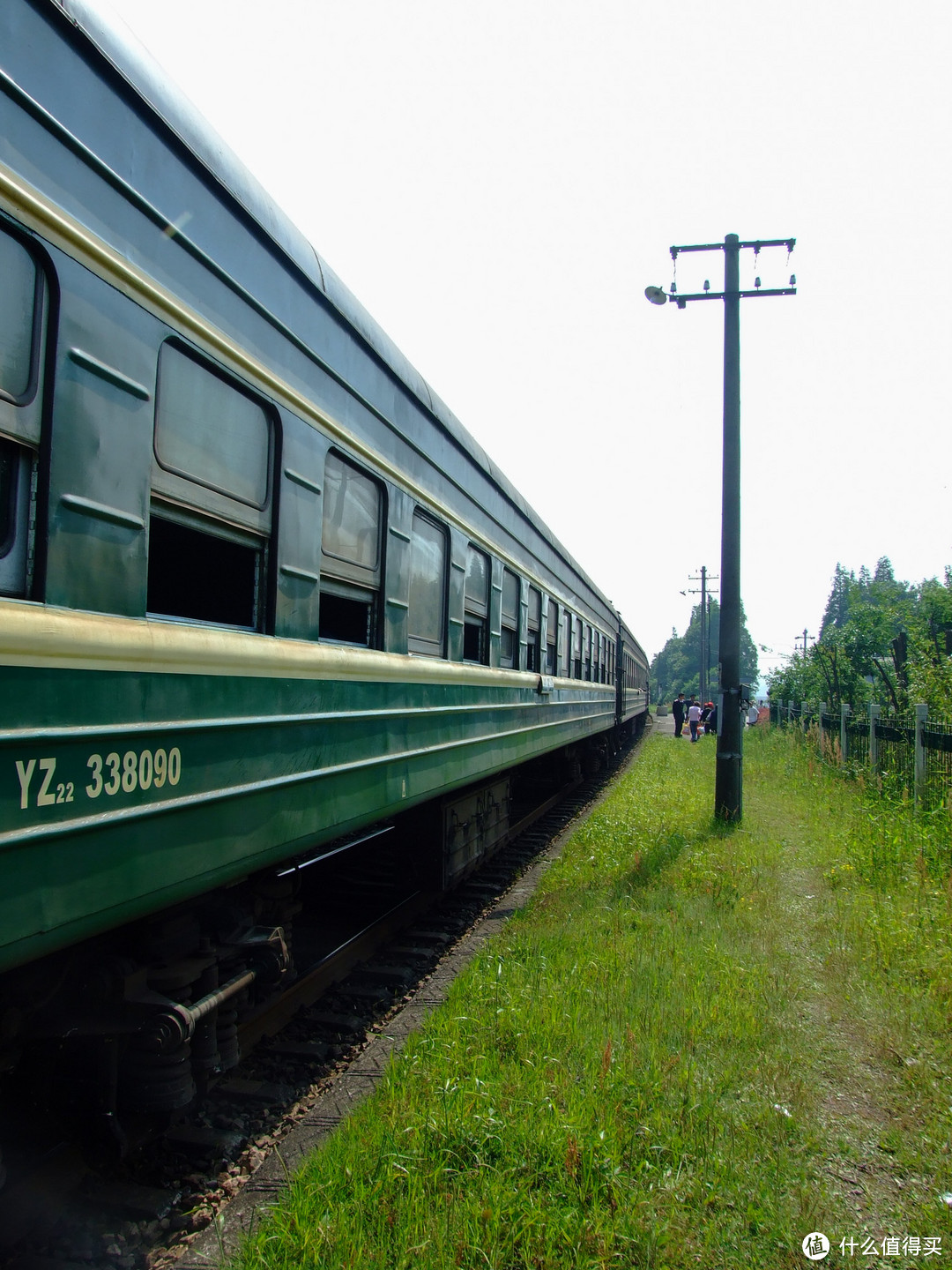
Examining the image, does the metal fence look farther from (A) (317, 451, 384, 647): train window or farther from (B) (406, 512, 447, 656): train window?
(A) (317, 451, 384, 647): train window

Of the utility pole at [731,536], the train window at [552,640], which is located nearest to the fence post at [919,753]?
the utility pole at [731,536]

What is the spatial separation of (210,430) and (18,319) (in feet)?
2.59

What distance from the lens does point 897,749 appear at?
10.3 meters

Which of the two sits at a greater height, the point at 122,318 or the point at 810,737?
the point at 122,318

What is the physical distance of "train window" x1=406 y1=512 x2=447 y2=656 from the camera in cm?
468

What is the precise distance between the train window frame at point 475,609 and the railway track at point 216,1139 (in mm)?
1801

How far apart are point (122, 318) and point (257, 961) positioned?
2.26 m

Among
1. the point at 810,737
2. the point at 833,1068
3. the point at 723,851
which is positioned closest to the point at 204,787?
the point at 833,1068

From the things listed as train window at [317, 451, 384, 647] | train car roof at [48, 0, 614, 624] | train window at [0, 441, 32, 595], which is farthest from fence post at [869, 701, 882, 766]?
train window at [0, 441, 32, 595]

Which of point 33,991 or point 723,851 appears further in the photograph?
point 723,851

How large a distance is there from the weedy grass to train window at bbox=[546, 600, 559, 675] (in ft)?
10.5

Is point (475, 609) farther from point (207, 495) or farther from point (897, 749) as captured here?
point (897, 749)

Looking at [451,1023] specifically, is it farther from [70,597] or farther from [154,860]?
[70,597]

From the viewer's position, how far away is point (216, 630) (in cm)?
279
